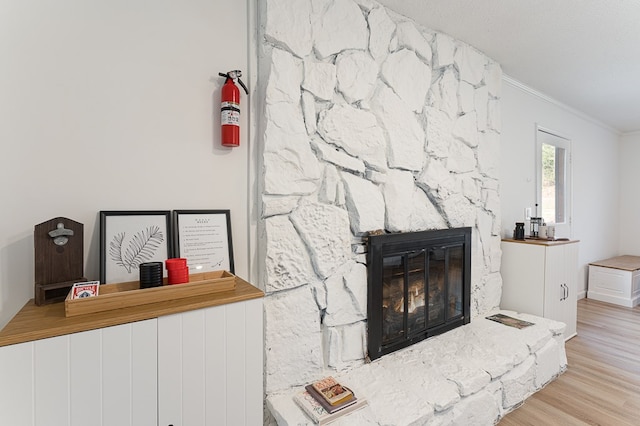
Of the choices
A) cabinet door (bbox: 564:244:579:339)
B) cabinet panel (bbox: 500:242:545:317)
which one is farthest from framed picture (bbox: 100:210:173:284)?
cabinet door (bbox: 564:244:579:339)

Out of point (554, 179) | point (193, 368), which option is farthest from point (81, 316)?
point (554, 179)

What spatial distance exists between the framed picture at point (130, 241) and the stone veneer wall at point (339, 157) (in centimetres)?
45

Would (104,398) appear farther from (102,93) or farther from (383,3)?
(383,3)

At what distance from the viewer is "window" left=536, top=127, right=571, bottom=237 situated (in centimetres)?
367

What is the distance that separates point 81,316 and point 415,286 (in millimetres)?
1869

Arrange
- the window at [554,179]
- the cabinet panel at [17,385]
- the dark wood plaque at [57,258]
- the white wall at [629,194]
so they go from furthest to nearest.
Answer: the white wall at [629,194]
the window at [554,179]
the dark wood plaque at [57,258]
the cabinet panel at [17,385]

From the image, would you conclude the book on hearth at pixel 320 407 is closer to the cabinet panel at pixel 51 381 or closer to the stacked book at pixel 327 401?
the stacked book at pixel 327 401

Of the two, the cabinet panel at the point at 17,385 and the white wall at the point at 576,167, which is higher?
the white wall at the point at 576,167

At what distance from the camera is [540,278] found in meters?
2.74

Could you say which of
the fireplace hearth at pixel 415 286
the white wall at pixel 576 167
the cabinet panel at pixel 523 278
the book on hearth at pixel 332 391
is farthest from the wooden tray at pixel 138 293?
the white wall at pixel 576 167

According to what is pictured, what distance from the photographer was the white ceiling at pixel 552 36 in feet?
6.60

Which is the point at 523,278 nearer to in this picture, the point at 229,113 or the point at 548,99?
the point at 548,99

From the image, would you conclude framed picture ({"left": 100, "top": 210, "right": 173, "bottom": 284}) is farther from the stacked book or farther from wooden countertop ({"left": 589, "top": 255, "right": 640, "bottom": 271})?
wooden countertop ({"left": 589, "top": 255, "right": 640, "bottom": 271})

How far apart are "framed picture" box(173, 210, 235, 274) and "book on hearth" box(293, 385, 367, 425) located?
71cm
